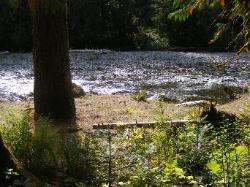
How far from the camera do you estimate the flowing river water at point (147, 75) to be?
1380 cm

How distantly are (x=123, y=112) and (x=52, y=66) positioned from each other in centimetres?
178

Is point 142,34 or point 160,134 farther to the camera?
point 142,34

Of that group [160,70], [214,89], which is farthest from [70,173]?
[160,70]

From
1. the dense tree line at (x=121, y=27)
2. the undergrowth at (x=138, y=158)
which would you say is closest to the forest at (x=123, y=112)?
the undergrowth at (x=138, y=158)

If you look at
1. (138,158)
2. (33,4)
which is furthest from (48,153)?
(33,4)

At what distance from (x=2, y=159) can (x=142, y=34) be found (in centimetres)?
2463

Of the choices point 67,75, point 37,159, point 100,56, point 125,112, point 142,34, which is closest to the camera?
point 37,159

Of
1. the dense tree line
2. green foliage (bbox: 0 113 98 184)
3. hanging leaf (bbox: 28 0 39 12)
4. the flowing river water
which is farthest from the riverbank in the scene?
the dense tree line

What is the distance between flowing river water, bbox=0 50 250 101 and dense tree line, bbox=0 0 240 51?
5.01 meters

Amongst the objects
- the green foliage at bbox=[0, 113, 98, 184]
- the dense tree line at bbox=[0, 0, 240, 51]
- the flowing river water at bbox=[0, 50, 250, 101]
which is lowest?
the flowing river water at bbox=[0, 50, 250, 101]

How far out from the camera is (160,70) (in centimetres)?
1803

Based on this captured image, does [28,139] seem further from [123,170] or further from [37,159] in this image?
[123,170]

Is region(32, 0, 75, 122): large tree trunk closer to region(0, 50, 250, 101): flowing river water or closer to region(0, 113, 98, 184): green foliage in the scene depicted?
region(0, 113, 98, 184): green foliage

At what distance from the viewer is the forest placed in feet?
15.2
